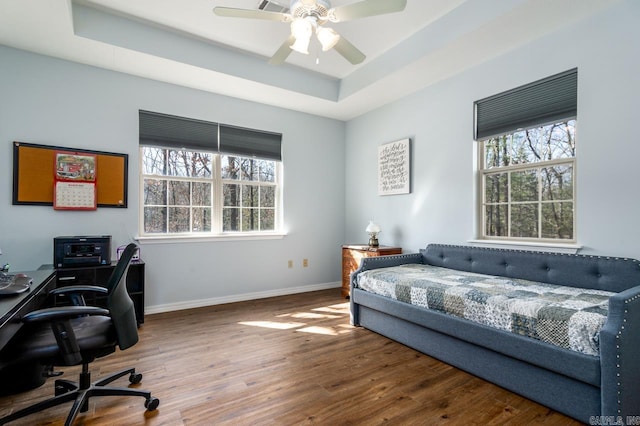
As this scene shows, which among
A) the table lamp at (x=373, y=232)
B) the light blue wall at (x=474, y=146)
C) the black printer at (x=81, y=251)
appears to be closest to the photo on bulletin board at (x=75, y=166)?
the black printer at (x=81, y=251)

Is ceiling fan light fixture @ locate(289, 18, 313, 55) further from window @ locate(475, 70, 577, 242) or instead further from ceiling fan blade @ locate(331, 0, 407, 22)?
window @ locate(475, 70, 577, 242)

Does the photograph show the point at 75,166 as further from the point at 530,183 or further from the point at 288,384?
the point at 530,183

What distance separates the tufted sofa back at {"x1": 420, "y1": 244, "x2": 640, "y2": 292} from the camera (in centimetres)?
234

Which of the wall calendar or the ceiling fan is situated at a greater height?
Result: the ceiling fan

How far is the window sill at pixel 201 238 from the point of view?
12.1 ft

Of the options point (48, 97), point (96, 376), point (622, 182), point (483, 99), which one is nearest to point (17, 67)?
point (48, 97)

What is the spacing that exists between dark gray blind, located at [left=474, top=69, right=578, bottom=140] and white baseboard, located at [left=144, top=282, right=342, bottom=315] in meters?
3.00

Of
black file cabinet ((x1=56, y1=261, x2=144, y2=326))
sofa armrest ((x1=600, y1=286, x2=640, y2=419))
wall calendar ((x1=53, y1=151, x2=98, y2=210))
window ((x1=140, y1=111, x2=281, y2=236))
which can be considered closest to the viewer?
sofa armrest ((x1=600, y1=286, x2=640, y2=419))

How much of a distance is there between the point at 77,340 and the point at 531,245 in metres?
3.47

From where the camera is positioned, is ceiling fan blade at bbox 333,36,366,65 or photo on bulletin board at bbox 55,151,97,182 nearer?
ceiling fan blade at bbox 333,36,366,65

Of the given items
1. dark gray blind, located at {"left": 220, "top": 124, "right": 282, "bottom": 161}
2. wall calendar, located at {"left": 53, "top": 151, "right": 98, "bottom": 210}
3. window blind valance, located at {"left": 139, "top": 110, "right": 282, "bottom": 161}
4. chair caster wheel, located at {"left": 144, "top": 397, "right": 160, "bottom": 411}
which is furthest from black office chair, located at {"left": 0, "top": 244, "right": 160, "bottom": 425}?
dark gray blind, located at {"left": 220, "top": 124, "right": 282, "bottom": 161}

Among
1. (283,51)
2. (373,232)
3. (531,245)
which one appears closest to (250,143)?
(283,51)

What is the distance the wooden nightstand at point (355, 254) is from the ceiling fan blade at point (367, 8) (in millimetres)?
2655

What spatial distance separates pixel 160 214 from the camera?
3.88 metres
